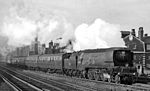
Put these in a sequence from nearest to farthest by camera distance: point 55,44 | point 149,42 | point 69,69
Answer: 1. point 69,69
2. point 149,42
3. point 55,44

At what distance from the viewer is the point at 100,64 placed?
27.9 m

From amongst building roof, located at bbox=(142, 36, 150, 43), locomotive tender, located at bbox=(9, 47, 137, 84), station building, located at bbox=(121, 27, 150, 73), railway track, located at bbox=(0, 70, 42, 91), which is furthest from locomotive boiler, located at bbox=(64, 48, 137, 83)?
building roof, located at bbox=(142, 36, 150, 43)

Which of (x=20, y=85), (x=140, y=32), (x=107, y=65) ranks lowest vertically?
(x=20, y=85)

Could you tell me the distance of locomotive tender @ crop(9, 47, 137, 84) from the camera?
970 inches

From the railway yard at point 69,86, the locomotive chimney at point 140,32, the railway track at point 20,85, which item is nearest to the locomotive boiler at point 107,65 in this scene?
the railway yard at point 69,86

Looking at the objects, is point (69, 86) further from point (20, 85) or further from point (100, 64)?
point (100, 64)

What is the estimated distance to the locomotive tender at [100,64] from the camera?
970 inches

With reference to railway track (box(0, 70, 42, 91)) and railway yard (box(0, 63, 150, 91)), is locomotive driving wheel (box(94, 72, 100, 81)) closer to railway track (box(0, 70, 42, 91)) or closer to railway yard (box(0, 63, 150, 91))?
railway yard (box(0, 63, 150, 91))

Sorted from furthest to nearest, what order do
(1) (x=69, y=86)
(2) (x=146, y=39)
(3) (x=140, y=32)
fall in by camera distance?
(3) (x=140, y=32)
(2) (x=146, y=39)
(1) (x=69, y=86)

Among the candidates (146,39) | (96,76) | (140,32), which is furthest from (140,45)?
(96,76)

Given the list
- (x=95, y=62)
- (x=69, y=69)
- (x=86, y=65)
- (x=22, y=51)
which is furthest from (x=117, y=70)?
(x=22, y=51)

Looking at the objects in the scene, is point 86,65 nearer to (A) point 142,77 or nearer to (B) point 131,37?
(A) point 142,77

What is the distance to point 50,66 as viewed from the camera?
4462cm

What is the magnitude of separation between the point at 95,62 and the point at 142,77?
6.70 metres
